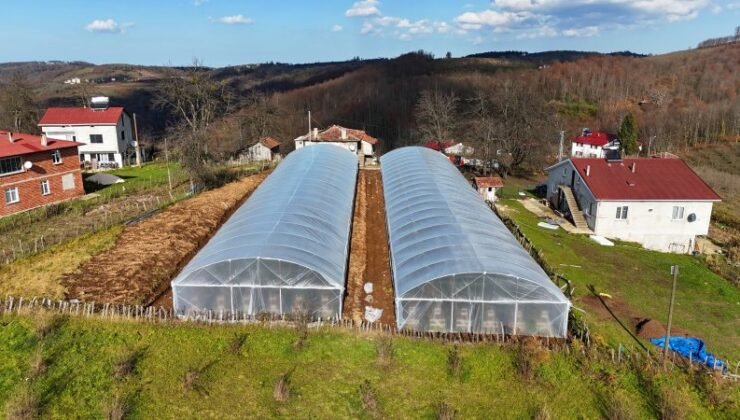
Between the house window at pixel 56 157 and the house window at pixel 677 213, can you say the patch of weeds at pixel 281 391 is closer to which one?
the house window at pixel 677 213

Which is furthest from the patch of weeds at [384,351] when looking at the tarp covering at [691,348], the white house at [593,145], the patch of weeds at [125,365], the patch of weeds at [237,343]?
the white house at [593,145]

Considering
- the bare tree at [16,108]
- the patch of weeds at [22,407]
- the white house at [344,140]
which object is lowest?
the patch of weeds at [22,407]

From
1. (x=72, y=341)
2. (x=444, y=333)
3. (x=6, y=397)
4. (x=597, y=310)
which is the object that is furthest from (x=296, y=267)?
(x=597, y=310)

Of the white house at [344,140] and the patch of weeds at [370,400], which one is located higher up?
the white house at [344,140]

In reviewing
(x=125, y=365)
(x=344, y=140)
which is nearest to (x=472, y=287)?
(x=125, y=365)

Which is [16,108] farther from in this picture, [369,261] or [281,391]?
[281,391]

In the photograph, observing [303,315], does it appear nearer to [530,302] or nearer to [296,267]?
[296,267]
